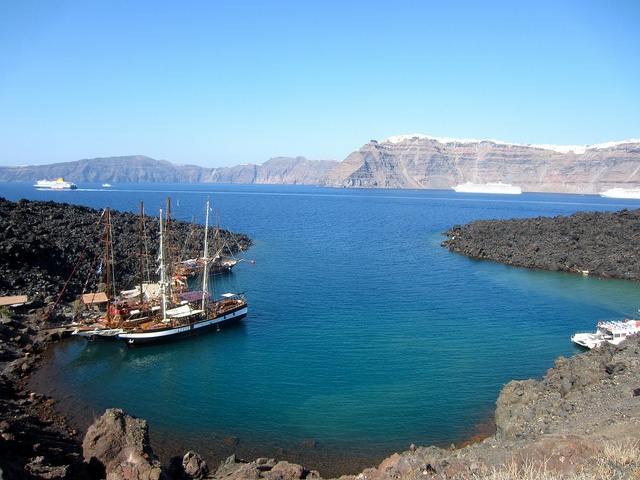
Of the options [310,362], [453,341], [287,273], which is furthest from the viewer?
[287,273]

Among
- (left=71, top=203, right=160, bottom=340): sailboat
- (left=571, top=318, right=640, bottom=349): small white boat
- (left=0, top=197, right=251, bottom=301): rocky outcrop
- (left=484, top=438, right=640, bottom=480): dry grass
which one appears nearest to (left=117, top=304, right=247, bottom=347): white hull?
(left=71, top=203, right=160, bottom=340): sailboat

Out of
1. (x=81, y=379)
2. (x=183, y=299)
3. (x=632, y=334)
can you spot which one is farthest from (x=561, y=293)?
(x=81, y=379)

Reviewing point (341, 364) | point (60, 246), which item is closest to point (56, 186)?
point (60, 246)

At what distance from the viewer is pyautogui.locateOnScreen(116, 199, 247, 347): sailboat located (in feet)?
98.3

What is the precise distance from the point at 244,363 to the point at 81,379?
8.92m

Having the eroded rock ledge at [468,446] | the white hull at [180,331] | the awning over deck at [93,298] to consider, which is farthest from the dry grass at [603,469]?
the awning over deck at [93,298]

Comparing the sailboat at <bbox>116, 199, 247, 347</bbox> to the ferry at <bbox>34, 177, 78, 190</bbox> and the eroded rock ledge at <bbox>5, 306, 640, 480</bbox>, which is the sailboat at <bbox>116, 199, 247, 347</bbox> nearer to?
the eroded rock ledge at <bbox>5, 306, 640, 480</bbox>

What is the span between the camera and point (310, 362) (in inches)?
1065

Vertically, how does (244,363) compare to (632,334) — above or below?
below

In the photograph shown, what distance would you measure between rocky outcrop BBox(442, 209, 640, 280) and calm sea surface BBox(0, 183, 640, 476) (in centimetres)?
436

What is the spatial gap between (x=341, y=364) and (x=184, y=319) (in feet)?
40.0

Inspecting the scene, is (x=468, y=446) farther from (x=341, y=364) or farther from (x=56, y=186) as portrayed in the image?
(x=56, y=186)

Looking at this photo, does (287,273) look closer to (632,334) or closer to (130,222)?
(130,222)

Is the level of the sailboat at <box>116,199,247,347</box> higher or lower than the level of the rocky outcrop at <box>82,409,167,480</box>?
lower
